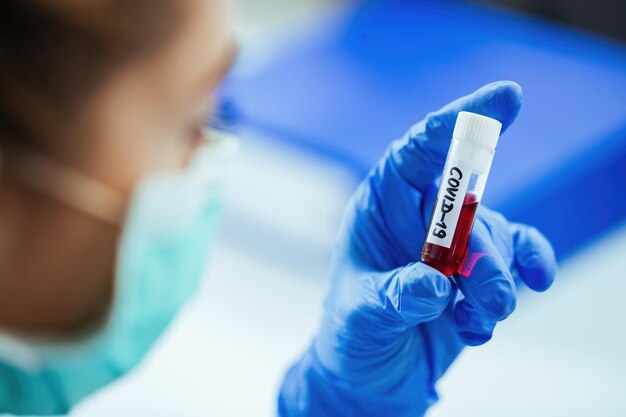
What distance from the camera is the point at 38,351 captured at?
3.24ft

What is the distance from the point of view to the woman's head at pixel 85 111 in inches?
34.1

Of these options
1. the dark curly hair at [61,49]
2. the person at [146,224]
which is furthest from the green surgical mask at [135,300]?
the dark curly hair at [61,49]

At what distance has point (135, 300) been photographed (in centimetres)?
104

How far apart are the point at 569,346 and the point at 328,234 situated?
615 millimetres

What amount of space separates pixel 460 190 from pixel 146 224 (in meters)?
0.44

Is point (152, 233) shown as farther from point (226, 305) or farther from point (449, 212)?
point (226, 305)

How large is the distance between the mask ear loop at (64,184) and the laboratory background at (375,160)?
0.25 metres

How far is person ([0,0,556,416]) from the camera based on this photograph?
2.81 ft

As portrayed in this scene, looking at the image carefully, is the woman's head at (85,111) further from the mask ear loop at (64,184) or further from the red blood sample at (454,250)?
the red blood sample at (454,250)

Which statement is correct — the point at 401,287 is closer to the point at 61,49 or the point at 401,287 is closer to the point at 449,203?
the point at 449,203

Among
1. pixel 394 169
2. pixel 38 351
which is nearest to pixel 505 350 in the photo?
pixel 394 169

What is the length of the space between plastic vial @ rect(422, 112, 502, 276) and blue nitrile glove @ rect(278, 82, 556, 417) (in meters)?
0.02

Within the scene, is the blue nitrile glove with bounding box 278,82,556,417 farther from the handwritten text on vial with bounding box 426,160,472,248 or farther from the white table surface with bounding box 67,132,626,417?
the white table surface with bounding box 67,132,626,417

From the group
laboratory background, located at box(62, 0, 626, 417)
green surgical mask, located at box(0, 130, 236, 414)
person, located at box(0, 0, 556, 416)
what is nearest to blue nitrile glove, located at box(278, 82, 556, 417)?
person, located at box(0, 0, 556, 416)
